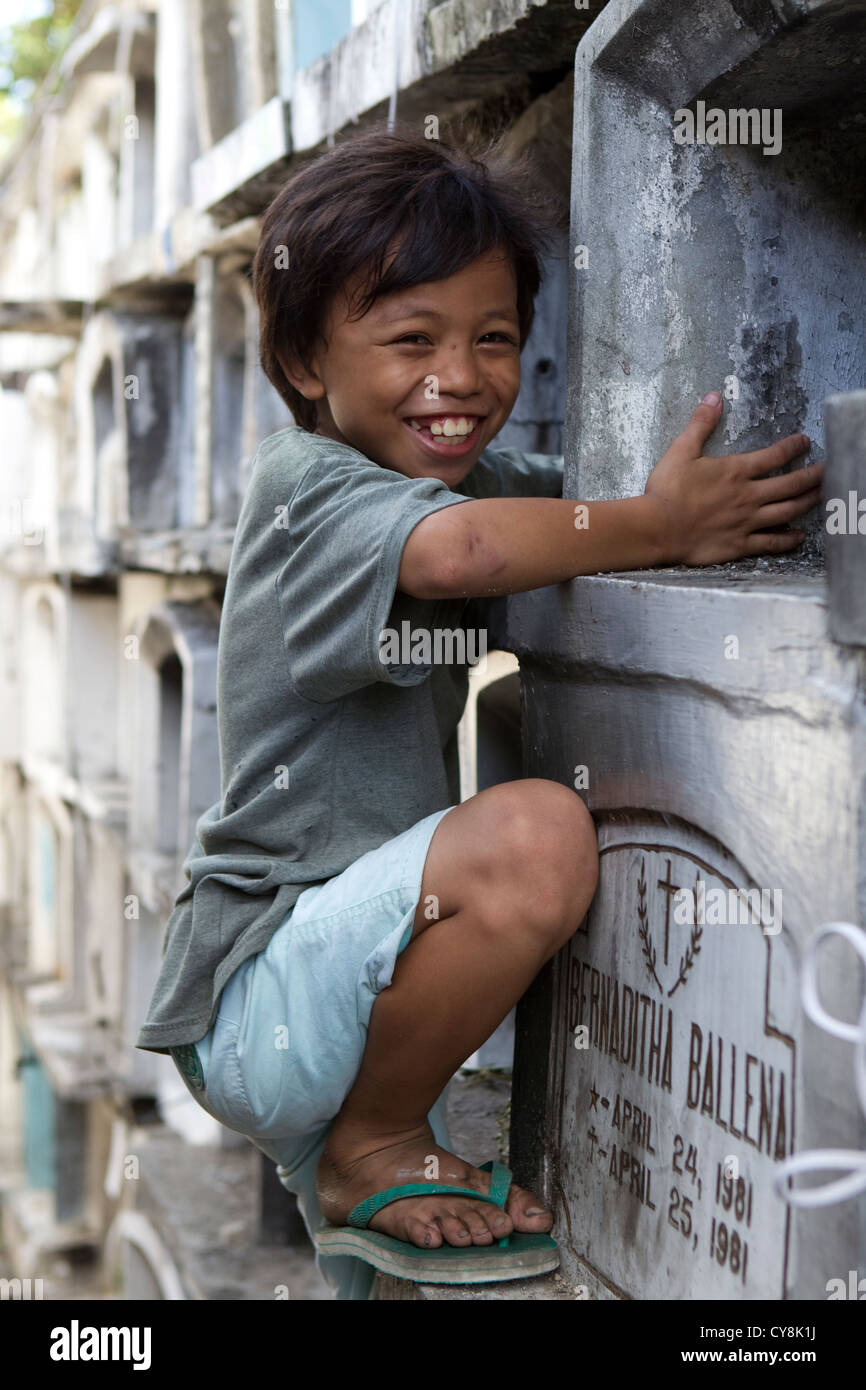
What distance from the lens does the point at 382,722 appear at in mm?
1689

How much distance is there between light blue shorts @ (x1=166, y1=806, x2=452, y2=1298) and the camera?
1535 mm

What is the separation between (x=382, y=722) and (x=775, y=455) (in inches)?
19.4

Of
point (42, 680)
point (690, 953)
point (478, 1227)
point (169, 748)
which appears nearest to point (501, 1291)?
point (478, 1227)

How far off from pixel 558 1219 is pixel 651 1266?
0.75 ft

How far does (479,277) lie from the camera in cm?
166

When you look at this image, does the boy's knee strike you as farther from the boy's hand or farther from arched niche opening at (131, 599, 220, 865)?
arched niche opening at (131, 599, 220, 865)

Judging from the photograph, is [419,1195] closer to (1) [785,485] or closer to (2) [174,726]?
(1) [785,485]

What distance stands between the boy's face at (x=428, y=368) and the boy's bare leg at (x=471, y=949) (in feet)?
1.34

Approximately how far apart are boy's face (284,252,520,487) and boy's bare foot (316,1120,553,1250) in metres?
0.72

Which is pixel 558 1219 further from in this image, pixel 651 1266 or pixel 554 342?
pixel 554 342

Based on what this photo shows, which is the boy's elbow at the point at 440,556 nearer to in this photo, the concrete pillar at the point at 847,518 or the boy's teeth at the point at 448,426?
the boy's teeth at the point at 448,426

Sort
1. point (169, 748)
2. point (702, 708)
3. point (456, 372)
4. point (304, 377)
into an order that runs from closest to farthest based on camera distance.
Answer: point (702, 708)
point (456, 372)
point (304, 377)
point (169, 748)

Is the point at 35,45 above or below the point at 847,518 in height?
above

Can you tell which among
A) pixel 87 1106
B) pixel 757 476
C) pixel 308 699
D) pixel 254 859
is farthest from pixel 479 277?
pixel 87 1106
